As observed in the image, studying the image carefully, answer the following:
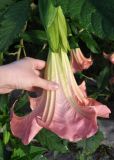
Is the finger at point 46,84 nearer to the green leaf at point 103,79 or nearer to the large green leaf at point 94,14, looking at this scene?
the large green leaf at point 94,14

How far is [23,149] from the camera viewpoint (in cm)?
144

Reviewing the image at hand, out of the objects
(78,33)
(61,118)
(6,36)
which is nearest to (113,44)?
(78,33)

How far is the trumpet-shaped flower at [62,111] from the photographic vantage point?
0.74 m

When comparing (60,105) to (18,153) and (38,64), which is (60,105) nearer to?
→ (38,64)

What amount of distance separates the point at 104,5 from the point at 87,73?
1.16 m

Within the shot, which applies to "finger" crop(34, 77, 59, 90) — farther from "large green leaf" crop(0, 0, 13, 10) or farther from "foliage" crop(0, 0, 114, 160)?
"large green leaf" crop(0, 0, 13, 10)

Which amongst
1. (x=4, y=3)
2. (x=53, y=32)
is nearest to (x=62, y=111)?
(x=53, y=32)

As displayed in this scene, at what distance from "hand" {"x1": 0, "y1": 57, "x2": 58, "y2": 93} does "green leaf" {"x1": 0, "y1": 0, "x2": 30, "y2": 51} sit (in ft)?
0.20

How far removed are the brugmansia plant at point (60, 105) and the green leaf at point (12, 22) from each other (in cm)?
11

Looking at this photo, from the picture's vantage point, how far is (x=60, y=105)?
818 mm

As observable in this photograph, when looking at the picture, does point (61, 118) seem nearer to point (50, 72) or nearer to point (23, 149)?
point (50, 72)

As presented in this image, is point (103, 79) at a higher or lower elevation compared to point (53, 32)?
lower

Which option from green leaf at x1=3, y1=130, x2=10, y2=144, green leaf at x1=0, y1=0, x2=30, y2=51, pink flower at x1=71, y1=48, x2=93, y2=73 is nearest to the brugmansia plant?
green leaf at x1=0, y1=0, x2=30, y2=51

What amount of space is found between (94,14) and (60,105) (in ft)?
0.60
